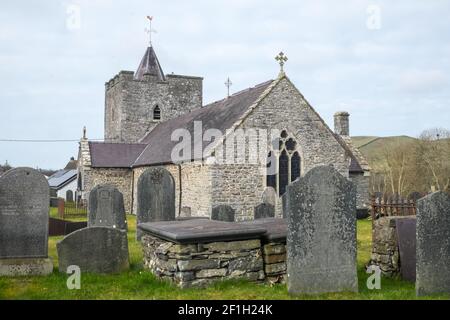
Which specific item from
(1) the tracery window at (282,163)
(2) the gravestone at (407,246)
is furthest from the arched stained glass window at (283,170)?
(2) the gravestone at (407,246)

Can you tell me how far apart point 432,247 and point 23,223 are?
6660mm

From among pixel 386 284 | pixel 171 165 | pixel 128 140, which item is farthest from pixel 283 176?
pixel 128 140

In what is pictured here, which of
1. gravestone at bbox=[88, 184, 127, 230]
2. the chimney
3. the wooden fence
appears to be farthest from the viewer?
the chimney

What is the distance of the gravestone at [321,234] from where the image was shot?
6285mm

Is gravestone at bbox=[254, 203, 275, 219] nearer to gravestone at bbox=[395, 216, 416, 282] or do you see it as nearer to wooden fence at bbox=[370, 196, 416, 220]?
wooden fence at bbox=[370, 196, 416, 220]

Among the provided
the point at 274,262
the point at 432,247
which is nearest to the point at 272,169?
the point at 274,262

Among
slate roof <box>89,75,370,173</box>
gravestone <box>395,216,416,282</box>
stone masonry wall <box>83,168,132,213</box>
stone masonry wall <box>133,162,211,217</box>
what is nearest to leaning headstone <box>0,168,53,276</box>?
gravestone <box>395,216,416,282</box>

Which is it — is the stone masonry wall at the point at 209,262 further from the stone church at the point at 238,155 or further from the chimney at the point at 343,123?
the chimney at the point at 343,123

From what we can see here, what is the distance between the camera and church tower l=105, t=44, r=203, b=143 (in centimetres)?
3027

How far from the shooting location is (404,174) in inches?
1492

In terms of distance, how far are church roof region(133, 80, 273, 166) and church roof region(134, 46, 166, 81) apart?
5791mm

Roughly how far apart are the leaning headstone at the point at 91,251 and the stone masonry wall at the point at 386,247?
4695 millimetres
